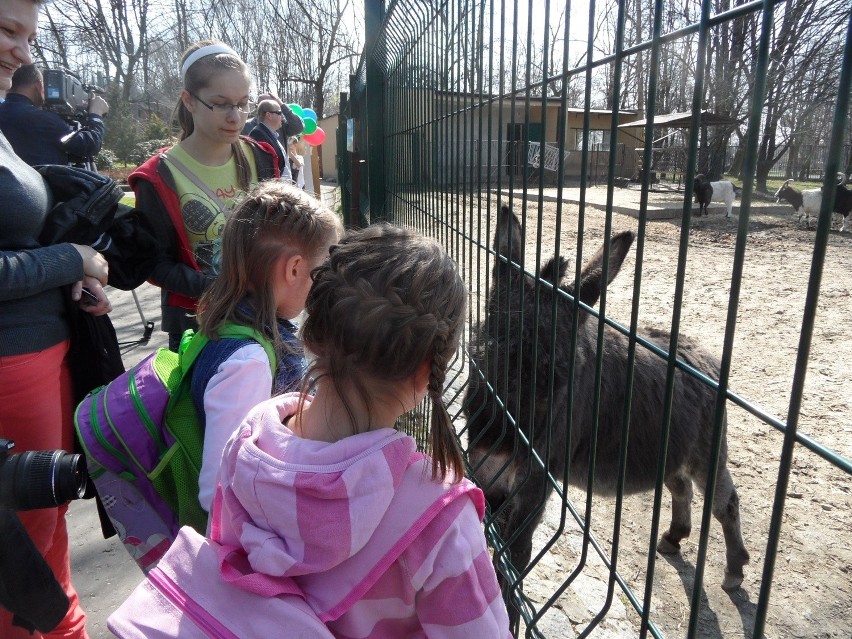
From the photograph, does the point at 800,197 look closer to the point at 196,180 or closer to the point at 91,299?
the point at 196,180

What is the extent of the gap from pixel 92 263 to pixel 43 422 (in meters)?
0.58

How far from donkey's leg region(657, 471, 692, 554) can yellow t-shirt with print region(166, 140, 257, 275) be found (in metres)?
2.58

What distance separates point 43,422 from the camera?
2.11 m

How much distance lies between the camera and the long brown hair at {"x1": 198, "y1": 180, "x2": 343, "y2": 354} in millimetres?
1790

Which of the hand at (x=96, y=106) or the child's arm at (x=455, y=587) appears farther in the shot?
the hand at (x=96, y=106)

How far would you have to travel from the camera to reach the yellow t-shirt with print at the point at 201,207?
259 cm

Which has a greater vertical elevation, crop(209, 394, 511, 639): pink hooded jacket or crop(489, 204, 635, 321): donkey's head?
crop(489, 204, 635, 321): donkey's head

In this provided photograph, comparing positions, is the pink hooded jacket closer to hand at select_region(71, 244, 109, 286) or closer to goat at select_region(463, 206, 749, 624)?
goat at select_region(463, 206, 749, 624)

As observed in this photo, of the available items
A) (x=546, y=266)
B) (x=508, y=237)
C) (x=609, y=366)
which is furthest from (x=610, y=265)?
(x=609, y=366)

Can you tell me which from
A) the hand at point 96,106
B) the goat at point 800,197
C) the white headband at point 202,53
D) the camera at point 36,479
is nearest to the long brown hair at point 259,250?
the camera at point 36,479

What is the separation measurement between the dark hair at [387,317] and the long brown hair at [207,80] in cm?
185

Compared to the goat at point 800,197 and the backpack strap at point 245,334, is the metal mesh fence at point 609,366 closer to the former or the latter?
the goat at point 800,197

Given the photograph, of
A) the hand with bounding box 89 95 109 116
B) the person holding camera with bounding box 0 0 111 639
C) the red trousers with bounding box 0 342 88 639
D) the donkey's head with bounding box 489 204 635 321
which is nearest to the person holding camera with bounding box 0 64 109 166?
the hand with bounding box 89 95 109 116

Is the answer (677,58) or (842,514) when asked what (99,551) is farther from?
(842,514)
